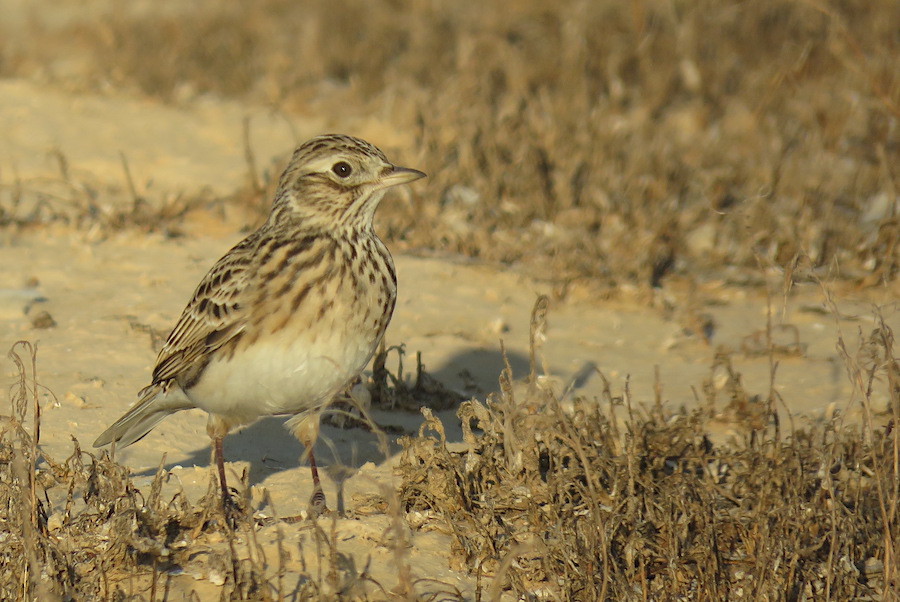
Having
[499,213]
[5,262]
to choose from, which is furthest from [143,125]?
[499,213]

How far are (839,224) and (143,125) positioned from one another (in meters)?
5.33

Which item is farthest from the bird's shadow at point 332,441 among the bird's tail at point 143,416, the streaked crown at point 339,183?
the streaked crown at point 339,183

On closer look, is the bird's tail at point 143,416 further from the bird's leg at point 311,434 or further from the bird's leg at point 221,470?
the bird's leg at point 311,434

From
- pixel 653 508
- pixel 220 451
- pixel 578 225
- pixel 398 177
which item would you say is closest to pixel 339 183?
pixel 398 177

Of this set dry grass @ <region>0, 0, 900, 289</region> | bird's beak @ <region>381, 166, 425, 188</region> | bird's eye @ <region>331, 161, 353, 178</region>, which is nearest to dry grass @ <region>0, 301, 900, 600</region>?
bird's beak @ <region>381, 166, 425, 188</region>

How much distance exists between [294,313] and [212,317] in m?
0.46

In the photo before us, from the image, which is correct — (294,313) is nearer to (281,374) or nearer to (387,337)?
(281,374)

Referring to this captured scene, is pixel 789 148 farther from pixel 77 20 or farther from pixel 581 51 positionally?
pixel 77 20

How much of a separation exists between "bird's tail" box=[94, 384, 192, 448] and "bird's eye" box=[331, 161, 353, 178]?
1166 millimetres

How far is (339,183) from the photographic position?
17.2ft

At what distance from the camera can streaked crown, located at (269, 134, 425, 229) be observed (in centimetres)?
521

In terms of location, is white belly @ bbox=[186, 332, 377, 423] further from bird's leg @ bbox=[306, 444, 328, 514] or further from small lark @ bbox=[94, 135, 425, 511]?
bird's leg @ bbox=[306, 444, 328, 514]

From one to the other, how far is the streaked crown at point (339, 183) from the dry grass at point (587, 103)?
2690 mm

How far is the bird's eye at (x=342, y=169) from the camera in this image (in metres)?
5.25
